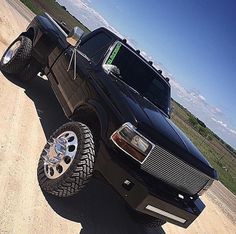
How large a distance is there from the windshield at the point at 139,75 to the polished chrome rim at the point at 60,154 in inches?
56.3

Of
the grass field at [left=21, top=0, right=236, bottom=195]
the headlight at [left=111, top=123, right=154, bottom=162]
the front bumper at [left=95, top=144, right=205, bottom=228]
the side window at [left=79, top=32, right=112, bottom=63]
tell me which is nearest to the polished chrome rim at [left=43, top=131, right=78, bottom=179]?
the front bumper at [left=95, top=144, right=205, bottom=228]

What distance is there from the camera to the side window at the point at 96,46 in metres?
5.66

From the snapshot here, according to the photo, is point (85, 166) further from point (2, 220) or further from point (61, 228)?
point (2, 220)

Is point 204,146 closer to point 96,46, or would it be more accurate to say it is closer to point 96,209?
point 96,46

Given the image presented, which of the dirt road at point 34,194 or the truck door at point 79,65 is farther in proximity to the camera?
the truck door at point 79,65

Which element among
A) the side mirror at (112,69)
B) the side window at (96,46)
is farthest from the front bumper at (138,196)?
the side window at (96,46)

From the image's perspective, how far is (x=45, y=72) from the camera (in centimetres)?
671

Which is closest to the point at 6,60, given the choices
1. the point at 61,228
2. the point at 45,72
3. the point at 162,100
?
the point at 45,72

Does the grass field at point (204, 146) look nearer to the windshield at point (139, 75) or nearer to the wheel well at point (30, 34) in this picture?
the windshield at point (139, 75)

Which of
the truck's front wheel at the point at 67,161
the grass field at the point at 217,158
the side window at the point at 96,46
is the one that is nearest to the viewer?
the truck's front wheel at the point at 67,161

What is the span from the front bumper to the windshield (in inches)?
69.9

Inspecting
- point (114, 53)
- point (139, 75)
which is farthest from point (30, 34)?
point (139, 75)

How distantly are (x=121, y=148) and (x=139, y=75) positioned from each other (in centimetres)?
209

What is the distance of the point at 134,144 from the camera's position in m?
3.81
